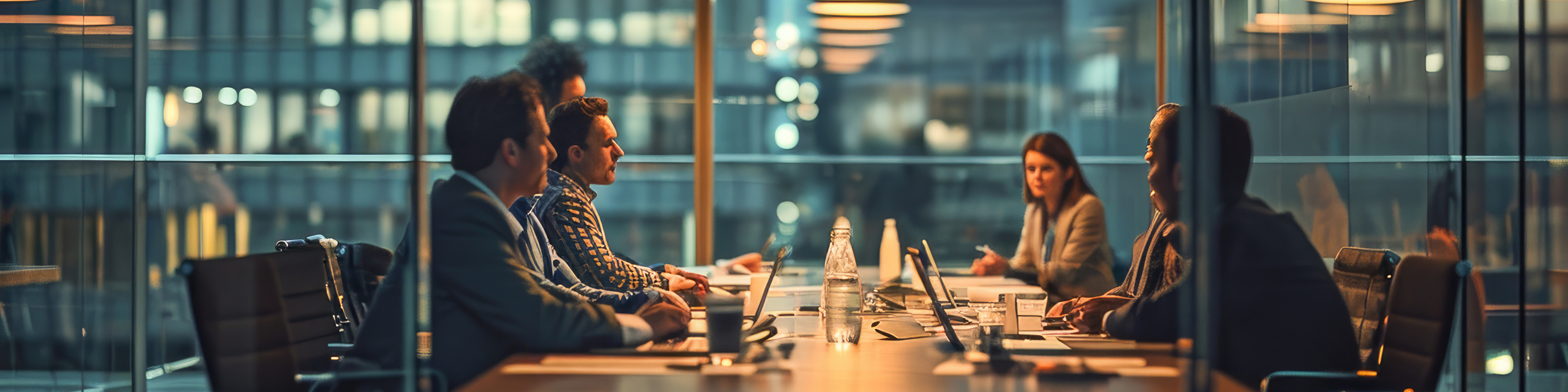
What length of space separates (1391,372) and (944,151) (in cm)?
260

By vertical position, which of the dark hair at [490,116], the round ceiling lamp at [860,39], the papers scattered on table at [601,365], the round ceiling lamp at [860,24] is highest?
the round ceiling lamp at [860,24]

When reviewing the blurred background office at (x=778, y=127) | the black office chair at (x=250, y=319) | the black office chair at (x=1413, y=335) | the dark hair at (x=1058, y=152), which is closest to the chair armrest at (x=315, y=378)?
the black office chair at (x=250, y=319)

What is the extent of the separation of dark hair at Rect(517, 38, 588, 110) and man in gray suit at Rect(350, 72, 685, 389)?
5.33 ft

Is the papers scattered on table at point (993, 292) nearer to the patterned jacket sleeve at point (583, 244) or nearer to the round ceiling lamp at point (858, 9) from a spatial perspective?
the patterned jacket sleeve at point (583, 244)

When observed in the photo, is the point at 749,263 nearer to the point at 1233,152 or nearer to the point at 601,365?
the point at 601,365

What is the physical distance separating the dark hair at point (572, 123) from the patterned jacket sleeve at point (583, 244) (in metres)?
0.14

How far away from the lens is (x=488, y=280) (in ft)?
5.31

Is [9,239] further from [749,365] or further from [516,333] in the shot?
[749,365]

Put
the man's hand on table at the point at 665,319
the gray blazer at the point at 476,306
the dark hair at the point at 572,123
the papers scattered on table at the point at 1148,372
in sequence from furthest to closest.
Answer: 1. the dark hair at the point at 572,123
2. the man's hand on table at the point at 665,319
3. the papers scattered on table at the point at 1148,372
4. the gray blazer at the point at 476,306

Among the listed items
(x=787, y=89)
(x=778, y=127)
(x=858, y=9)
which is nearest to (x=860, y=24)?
(x=858, y=9)

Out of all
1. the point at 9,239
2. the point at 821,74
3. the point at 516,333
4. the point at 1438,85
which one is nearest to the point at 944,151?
the point at 821,74

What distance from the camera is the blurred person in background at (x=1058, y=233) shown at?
309 cm

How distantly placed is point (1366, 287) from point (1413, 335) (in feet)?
1.02

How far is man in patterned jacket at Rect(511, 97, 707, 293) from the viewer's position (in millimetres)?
2543
